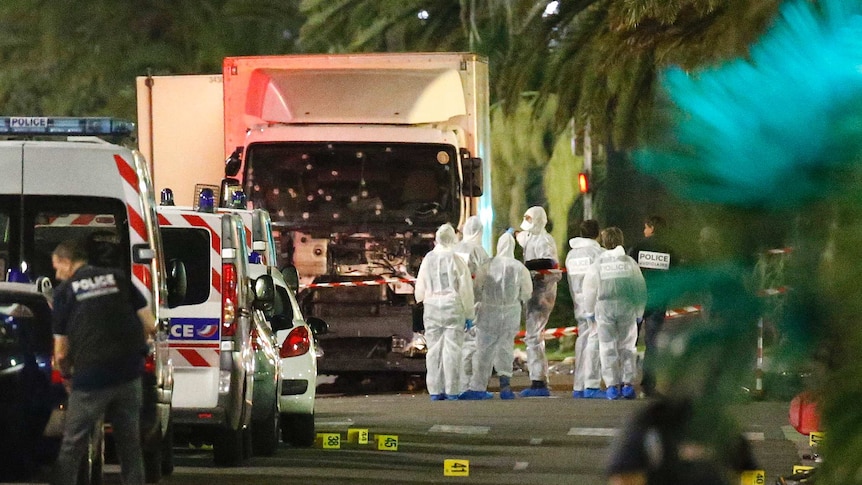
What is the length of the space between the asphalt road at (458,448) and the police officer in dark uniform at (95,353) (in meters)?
2.49

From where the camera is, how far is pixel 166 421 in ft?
34.2

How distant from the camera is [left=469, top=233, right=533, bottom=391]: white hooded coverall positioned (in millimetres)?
→ 18531

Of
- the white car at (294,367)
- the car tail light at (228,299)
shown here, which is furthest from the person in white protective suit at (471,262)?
the car tail light at (228,299)

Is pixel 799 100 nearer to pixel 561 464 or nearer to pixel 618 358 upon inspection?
pixel 561 464

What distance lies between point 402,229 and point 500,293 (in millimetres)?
1318

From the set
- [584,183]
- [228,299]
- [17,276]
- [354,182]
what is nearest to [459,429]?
[228,299]

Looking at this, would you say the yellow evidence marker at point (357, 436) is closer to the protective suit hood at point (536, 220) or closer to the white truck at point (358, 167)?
the white truck at point (358, 167)

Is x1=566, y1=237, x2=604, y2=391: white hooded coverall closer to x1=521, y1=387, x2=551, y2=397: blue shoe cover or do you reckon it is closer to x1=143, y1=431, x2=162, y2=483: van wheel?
x1=521, y1=387, x2=551, y2=397: blue shoe cover

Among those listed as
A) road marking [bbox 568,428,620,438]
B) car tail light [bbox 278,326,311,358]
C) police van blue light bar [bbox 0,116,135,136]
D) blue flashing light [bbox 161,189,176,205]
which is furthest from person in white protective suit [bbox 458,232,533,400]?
police van blue light bar [bbox 0,116,135,136]

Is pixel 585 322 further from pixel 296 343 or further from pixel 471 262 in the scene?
pixel 296 343

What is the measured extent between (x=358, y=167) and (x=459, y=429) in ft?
16.0

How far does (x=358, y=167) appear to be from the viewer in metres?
19.6

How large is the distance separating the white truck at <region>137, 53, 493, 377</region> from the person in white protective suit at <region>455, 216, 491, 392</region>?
1.77ft

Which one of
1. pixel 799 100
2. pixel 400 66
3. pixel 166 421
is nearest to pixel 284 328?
pixel 166 421
